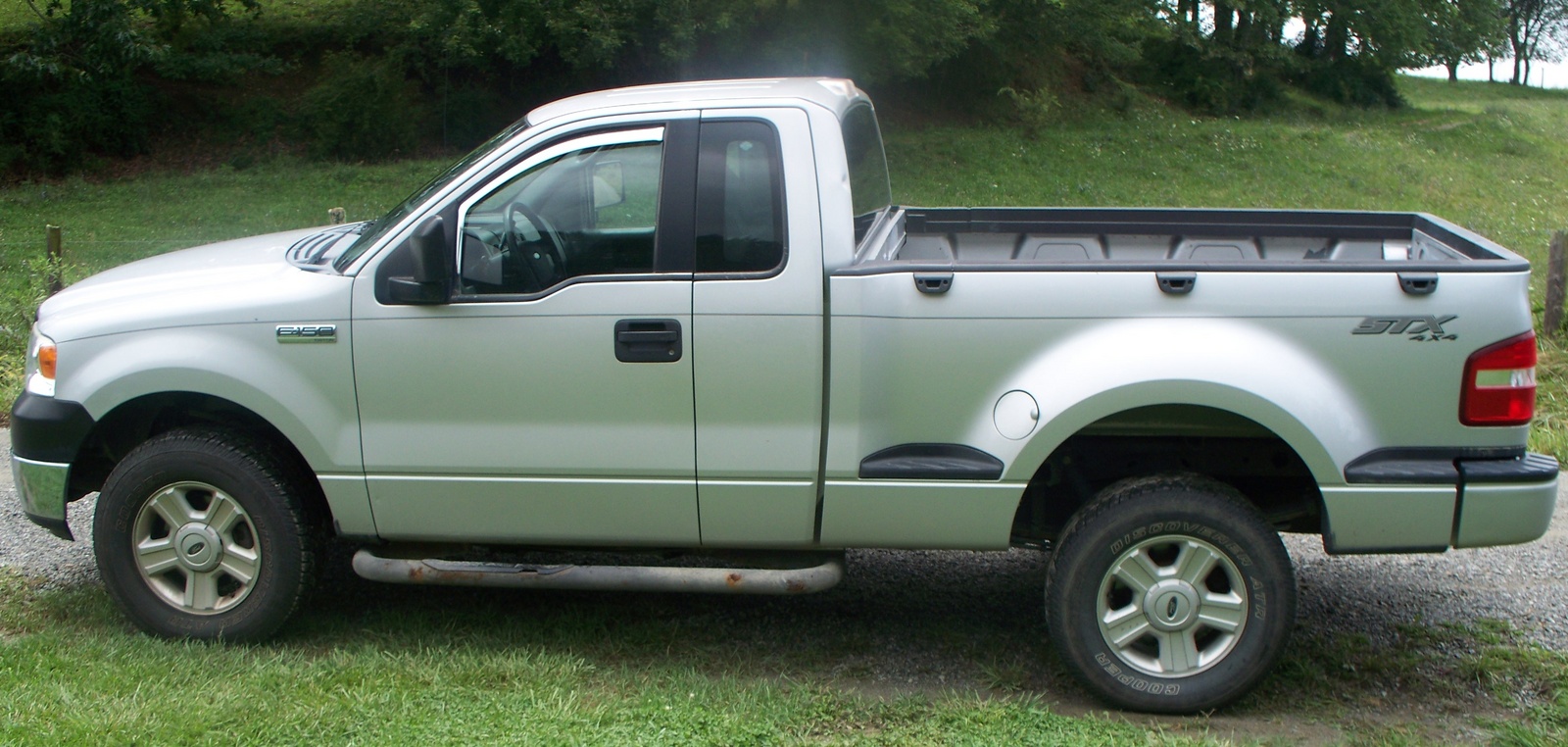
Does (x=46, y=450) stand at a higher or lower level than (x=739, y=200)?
lower

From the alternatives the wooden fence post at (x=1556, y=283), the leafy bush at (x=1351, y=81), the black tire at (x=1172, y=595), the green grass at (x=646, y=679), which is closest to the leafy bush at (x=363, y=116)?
the wooden fence post at (x=1556, y=283)

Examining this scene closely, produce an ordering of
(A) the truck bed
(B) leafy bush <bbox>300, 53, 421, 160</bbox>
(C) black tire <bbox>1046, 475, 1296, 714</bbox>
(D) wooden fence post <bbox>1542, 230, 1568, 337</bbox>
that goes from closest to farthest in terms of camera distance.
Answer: (C) black tire <bbox>1046, 475, 1296, 714</bbox> < (A) the truck bed < (D) wooden fence post <bbox>1542, 230, 1568, 337</bbox> < (B) leafy bush <bbox>300, 53, 421, 160</bbox>

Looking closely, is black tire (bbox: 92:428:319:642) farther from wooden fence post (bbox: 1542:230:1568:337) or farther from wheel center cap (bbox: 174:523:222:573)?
wooden fence post (bbox: 1542:230:1568:337)

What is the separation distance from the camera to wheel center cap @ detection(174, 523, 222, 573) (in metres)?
4.58

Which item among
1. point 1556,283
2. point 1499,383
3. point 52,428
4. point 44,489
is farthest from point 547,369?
point 1556,283

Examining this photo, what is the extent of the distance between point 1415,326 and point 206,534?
397cm

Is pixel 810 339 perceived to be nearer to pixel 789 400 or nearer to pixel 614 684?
pixel 789 400

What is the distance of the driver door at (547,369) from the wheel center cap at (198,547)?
0.62 metres

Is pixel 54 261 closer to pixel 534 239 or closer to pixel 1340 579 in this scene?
pixel 534 239

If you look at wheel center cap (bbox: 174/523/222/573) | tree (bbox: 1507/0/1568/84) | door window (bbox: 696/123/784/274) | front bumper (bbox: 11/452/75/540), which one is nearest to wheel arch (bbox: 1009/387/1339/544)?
door window (bbox: 696/123/784/274)

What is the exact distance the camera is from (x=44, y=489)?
464 centimetres

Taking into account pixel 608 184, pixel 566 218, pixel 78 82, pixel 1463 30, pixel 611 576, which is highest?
pixel 1463 30

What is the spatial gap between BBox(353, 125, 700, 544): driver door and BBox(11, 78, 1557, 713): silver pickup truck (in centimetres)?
1

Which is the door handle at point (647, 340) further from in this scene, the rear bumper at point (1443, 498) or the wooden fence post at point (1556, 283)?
the wooden fence post at point (1556, 283)
